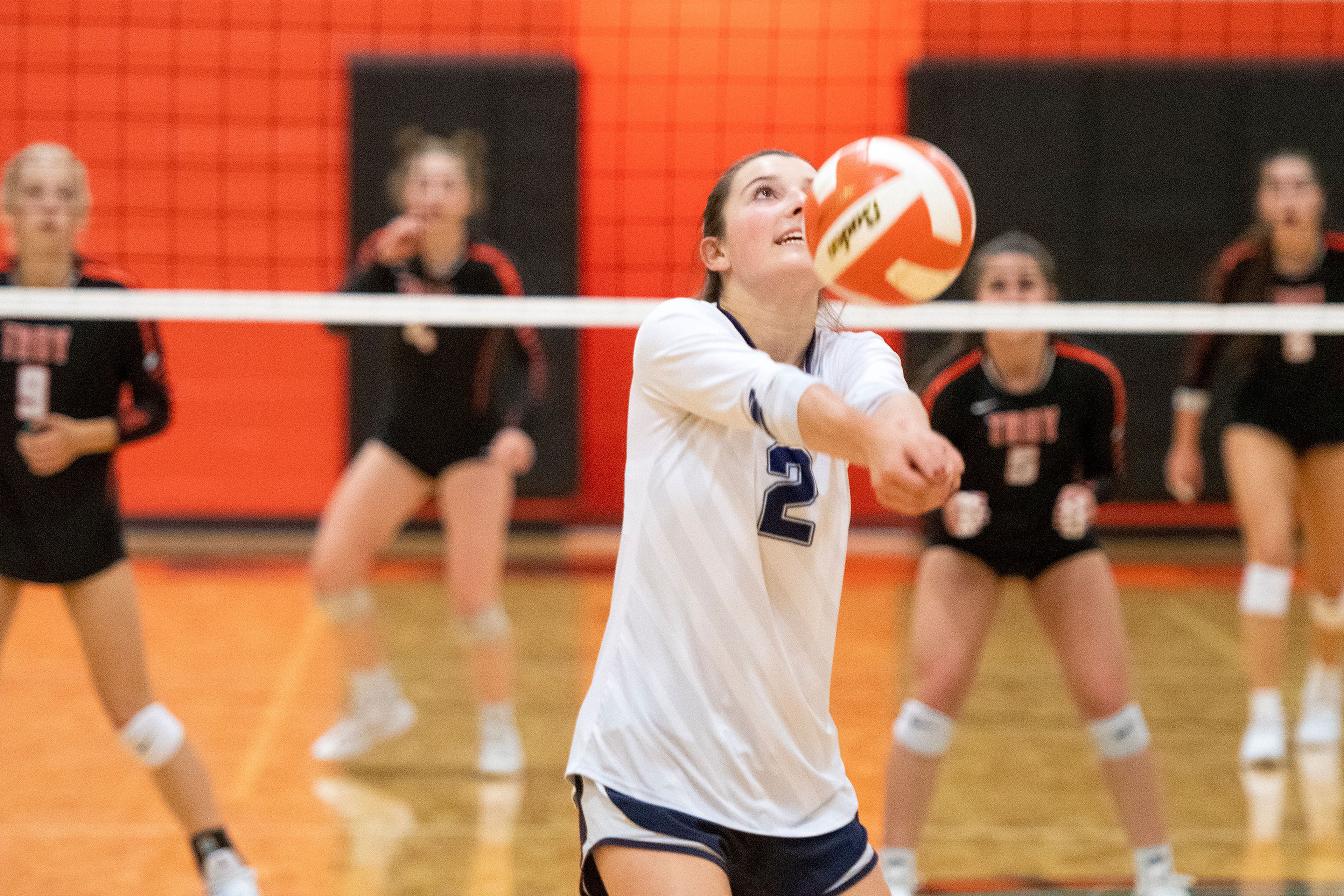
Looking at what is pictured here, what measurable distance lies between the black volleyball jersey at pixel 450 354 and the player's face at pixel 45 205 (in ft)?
4.90

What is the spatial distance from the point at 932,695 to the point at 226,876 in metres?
1.88

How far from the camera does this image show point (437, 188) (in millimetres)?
5188

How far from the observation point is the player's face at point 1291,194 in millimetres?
5246

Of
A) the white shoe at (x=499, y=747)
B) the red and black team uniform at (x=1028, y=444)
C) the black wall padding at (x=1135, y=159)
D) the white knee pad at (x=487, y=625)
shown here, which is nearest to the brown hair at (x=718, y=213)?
the red and black team uniform at (x=1028, y=444)

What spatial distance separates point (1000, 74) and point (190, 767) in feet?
24.8

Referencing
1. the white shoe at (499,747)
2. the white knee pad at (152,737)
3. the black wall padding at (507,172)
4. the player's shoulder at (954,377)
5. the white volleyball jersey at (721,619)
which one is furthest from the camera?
the black wall padding at (507,172)

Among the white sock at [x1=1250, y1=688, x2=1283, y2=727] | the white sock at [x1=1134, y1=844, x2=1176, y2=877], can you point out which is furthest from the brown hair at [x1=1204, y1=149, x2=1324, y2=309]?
the white sock at [x1=1134, y1=844, x2=1176, y2=877]

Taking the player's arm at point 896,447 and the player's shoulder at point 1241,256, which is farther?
the player's shoulder at point 1241,256

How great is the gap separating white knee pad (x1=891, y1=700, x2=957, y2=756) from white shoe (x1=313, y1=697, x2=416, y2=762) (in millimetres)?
2243

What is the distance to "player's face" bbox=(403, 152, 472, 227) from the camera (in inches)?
203

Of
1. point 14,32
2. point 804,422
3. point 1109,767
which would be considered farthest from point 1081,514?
point 14,32

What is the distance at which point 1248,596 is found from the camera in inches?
213

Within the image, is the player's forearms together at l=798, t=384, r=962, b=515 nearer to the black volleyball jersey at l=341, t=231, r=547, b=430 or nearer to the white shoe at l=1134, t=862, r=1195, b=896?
the white shoe at l=1134, t=862, r=1195, b=896

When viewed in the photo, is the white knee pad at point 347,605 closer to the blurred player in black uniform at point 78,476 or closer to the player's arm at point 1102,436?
the blurred player in black uniform at point 78,476
